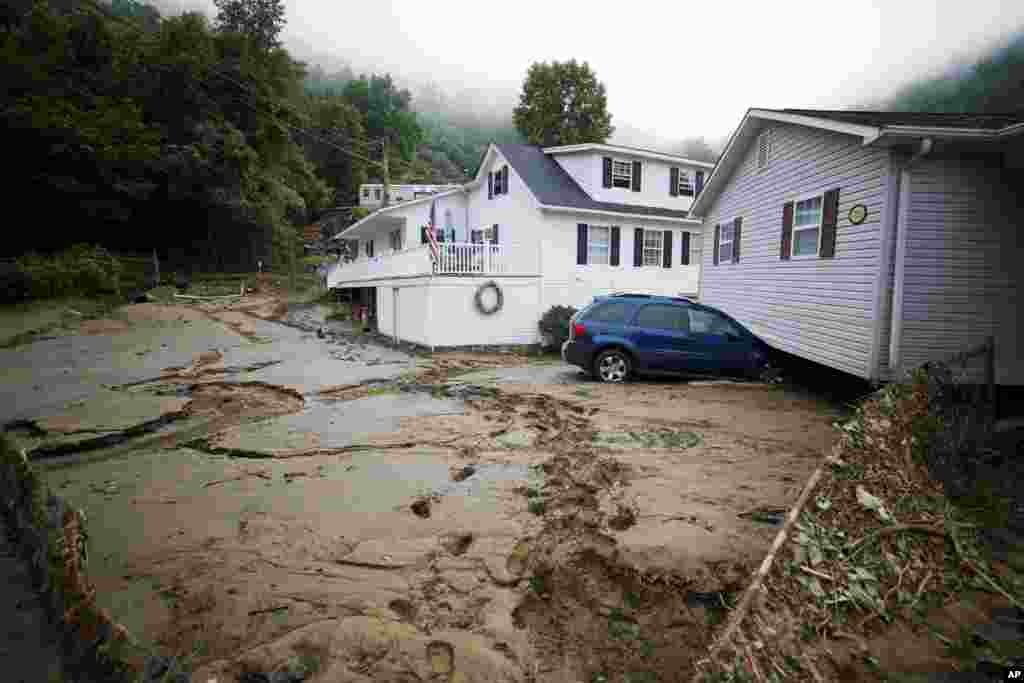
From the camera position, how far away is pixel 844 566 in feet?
10.2

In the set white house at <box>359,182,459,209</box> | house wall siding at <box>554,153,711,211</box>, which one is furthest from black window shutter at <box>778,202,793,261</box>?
white house at <box>359,182,459,209</box>

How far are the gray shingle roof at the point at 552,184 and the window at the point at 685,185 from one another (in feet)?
3.78

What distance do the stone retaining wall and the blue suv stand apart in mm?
7745

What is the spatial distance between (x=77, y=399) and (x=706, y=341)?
10723 millimetres

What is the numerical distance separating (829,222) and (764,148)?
3.26 meters

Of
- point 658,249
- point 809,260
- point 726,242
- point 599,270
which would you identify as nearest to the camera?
point 809,260

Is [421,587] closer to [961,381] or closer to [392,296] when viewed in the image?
[961,381]

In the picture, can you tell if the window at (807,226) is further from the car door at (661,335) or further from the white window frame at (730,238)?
the white window frame at (730,238)

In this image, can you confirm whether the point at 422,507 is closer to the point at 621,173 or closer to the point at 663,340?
the point at 663,340

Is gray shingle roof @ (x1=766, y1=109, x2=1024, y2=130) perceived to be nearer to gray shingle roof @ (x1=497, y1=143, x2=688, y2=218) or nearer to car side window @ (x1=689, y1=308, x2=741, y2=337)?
car side window @ (x1=689, y1=308, x2=741, y2=337)

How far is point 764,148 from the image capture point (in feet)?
35.8

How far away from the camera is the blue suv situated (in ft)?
30.7

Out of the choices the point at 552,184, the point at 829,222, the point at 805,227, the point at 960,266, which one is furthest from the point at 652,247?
the point at 960,266

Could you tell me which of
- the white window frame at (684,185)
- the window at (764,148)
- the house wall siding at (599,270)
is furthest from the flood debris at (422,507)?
the white window frame at (684,185)
